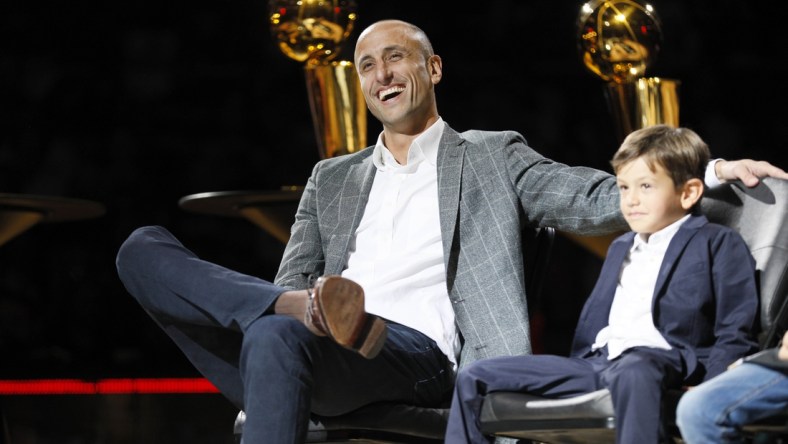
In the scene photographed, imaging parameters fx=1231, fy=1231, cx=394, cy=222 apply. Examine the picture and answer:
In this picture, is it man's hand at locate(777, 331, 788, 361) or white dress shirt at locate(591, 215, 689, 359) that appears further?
white dress shirt at locate(591, 215, 689, 359)

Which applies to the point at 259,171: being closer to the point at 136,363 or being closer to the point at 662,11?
the point at 136,363

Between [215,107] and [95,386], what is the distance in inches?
55.9

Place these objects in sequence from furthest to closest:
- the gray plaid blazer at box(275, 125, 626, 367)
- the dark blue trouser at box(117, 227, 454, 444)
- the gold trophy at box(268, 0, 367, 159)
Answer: the gold trophy at box(268, 0, 367, 159) → the gray plaid blazer at box(275, 125, 626, 367) → the dark blue trouser at box(117, 227, 454, 444)

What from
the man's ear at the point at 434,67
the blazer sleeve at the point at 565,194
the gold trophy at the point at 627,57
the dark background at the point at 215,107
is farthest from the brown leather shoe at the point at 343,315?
the dark background at the point at 215,107

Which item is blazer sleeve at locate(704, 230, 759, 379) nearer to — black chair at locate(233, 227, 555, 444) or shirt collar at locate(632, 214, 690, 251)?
shirt collar at locate(632, 214, 690, 251)

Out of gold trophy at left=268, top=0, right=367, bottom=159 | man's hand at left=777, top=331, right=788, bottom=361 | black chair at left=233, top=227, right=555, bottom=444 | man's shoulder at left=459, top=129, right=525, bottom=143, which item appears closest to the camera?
man's hand at left=777, top=331, right=788, bottom=361

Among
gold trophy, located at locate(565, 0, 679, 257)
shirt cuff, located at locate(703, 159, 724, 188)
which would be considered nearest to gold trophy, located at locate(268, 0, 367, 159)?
gold trophy, located at locate(565, 0, 679, 257)

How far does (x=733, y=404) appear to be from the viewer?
60.7 inches

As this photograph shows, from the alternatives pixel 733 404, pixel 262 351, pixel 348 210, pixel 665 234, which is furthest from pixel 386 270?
pixel 733 404

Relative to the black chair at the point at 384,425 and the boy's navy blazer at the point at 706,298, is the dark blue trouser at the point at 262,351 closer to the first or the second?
the black chair at the point at 384,425

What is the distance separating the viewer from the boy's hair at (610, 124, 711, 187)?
5.92 ft

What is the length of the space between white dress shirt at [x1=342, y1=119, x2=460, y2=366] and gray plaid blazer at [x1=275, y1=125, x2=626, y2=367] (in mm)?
29

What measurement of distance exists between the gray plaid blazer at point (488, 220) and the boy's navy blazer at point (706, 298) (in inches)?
7.1

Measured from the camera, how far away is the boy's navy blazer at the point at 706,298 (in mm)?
1715
